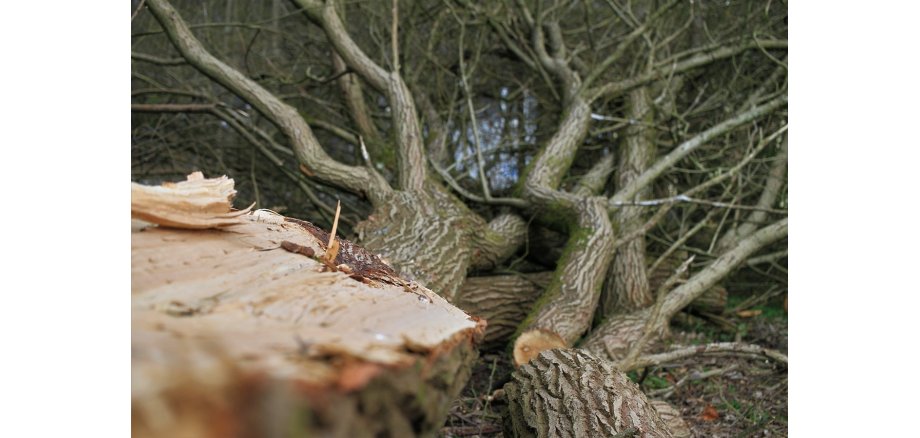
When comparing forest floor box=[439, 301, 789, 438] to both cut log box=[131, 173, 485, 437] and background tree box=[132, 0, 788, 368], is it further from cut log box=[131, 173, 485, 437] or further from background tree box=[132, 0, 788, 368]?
cut log box=[131, 173, 485, 437]

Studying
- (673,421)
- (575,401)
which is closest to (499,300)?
(673,421)

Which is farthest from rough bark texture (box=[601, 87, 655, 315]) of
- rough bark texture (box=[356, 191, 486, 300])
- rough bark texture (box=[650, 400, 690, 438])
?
rough bark texture (box=[650, 400, 690, 438])

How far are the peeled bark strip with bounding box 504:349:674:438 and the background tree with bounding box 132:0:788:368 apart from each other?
0.43 m

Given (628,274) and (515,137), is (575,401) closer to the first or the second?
(628,274)

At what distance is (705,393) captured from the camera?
8.28 feet

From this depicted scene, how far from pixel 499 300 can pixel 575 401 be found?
1.23 meters

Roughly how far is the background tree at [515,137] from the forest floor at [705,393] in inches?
7.4

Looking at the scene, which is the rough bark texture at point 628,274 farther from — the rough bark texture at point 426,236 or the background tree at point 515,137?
the rough bark texture at point 426,236

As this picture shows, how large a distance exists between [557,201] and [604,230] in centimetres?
25

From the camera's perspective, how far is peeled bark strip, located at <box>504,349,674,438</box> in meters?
1.48

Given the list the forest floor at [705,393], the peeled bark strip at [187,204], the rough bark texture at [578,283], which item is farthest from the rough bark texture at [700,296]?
the peeled bark strip at [187,204]

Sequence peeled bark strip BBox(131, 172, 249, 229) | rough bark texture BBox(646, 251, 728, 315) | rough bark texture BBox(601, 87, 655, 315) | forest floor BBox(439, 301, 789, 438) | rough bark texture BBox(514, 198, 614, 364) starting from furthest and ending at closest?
rough bark texture BBox(646, 251, 728, 315) → rough bark texture BBox(601, 87, 655, 315) → rough bark texture BBox(514, 198, 614, 364) → forest floor BBox(439, 301, 789, 438) → peeled bark strip BBox(131, 172, 249, 229)

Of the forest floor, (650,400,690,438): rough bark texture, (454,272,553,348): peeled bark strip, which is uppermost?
(454,272,553,348): peeled bark strip

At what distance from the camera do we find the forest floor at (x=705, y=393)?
2.16 m
